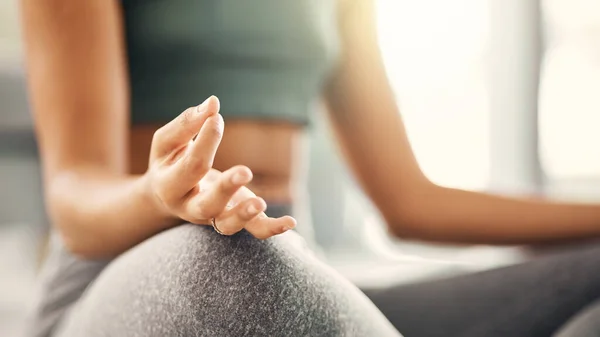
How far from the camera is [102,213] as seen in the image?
1.09 ft

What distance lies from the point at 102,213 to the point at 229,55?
0.24 metres

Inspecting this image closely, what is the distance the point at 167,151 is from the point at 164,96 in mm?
286

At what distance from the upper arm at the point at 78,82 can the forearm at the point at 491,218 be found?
29cm

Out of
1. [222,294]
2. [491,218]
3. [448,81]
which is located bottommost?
[448,81]

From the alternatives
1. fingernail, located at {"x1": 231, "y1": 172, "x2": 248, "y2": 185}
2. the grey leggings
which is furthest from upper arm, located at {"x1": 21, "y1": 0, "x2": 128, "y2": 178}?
fingernail, located at {"x1": 231, "y1": 172, "x2": 248, "y2": 185}

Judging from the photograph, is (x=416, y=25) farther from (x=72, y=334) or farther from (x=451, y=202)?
(x=72, y=334)

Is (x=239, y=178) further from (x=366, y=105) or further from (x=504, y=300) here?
(x=366, y=105)

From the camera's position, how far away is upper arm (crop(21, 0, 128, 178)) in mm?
422

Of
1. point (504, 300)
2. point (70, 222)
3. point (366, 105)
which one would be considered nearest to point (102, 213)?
point (70, 222)

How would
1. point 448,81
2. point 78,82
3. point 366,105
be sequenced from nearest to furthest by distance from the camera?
point 78,82, point 366,105, point 448,81

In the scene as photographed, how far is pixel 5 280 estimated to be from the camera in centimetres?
92

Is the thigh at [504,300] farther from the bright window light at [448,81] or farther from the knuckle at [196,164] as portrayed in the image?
the bright window light at [448,81]

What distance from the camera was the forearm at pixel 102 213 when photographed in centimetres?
28

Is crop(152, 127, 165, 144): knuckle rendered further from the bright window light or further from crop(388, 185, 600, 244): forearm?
the bright window light
